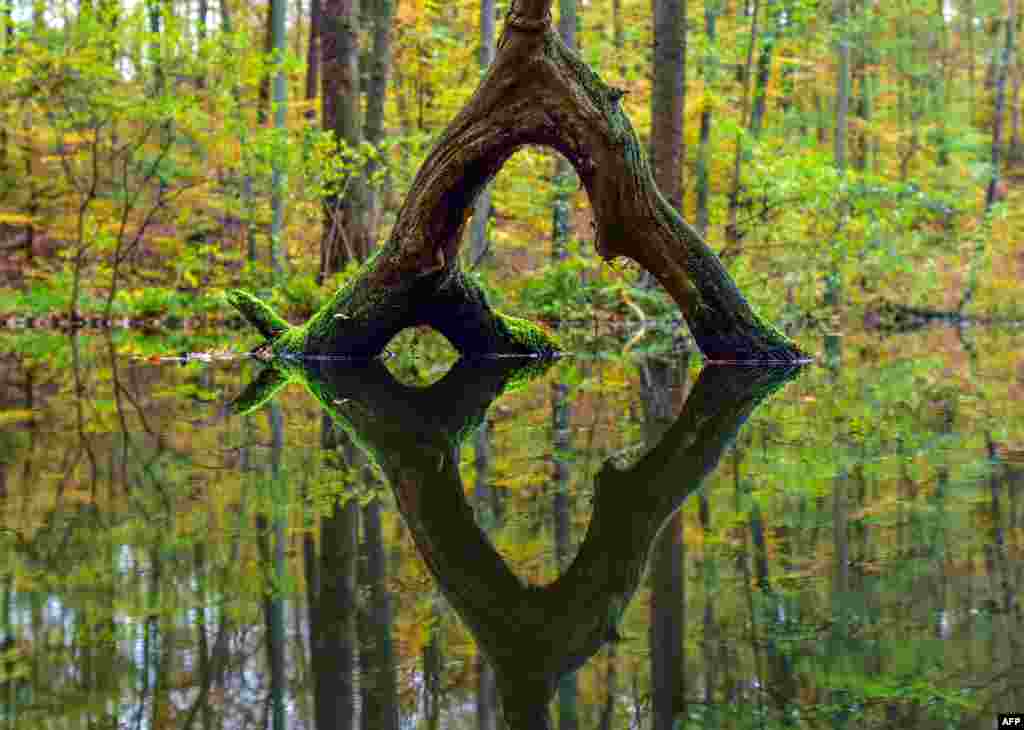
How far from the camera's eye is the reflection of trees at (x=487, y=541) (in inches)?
78.2

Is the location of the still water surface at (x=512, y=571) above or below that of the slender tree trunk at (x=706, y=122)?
below

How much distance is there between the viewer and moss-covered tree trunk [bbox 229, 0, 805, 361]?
732 centimetres

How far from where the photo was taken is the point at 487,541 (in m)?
2.87

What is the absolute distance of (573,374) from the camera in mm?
8648

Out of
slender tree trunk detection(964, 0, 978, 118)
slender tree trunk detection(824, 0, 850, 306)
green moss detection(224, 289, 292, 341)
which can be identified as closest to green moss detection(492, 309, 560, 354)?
green moss detection(224, 289, 292, 341)

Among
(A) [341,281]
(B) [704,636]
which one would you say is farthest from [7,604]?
(A) [341,281]

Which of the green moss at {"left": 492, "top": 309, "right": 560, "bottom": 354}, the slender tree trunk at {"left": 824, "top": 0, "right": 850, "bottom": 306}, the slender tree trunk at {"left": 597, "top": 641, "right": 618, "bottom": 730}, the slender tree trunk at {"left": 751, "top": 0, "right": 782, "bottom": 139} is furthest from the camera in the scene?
the slender tree trunk at {"left": 824, "top": 0, "right": 850, "bottom": 306}

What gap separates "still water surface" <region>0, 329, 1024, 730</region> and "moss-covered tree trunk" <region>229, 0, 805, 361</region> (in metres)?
2.48

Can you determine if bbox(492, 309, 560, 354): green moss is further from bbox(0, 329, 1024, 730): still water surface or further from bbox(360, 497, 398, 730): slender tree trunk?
bbox(360, 497, 398, 730): slender tree trunk

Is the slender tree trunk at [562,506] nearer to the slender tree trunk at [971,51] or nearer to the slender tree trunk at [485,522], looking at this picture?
the slender tree trunk at [485,522]

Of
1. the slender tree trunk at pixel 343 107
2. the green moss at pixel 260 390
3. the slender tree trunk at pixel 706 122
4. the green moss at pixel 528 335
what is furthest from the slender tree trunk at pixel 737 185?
the green moss at pixel 260 390

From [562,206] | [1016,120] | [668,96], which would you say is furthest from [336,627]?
[1016,120]

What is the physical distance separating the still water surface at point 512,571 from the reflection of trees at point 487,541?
0.01m

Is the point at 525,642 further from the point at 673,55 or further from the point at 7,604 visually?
the point at 673,55
